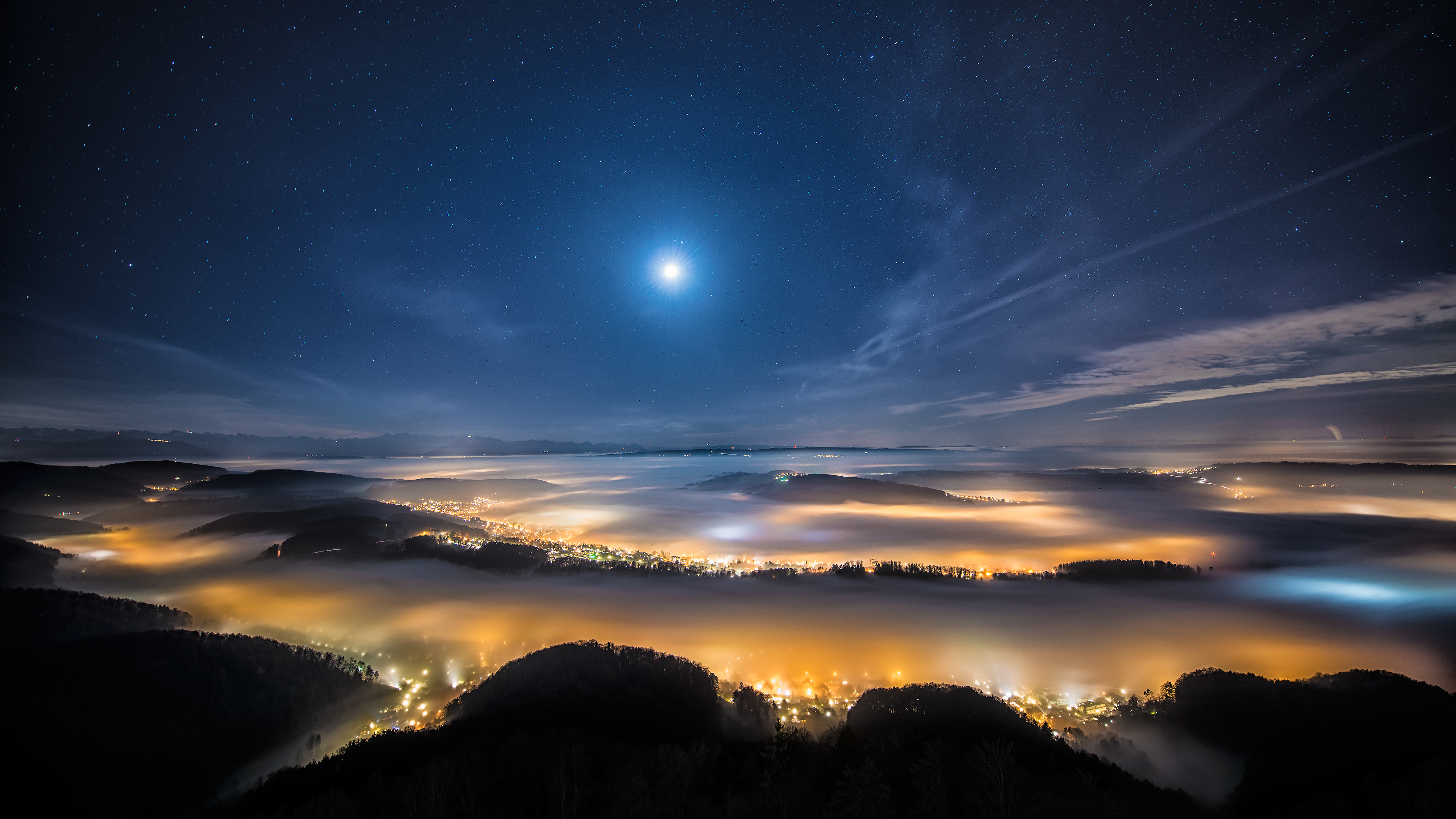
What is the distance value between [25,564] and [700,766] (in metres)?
139

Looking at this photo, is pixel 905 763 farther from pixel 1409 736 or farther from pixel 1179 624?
pixel 1179 624

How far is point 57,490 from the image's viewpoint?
550 ft

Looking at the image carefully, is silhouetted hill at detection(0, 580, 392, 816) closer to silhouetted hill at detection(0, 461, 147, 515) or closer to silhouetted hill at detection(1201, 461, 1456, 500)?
silhouetted hill at detection(0, 461, 147, 515)

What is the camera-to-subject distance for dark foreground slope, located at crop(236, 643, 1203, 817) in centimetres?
3531

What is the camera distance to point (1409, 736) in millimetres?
45312

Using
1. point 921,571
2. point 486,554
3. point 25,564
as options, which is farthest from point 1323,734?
point 25,564

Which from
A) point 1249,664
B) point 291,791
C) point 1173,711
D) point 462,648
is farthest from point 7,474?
point 1249,664

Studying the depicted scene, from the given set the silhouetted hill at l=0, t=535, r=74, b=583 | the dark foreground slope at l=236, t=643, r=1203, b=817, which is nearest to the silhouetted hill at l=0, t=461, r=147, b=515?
the silhouetted hill at l=0, t=535, r=74, b=583

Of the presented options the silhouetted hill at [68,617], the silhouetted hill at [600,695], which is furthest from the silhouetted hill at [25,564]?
the silhouetted hill at [600,695]

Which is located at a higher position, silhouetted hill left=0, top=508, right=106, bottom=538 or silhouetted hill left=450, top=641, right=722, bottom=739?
silhouetted hill left=0, top=508, right=106, bottom=538

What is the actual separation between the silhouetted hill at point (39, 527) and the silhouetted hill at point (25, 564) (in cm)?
3637

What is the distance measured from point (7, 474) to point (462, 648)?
220 meters

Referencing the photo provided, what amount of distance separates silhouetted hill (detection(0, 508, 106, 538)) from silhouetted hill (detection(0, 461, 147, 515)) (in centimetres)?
3264

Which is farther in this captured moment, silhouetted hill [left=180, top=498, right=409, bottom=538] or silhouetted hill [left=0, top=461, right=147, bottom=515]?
silhouetted hill [left=0, top=461, right=147, bottom=515]
